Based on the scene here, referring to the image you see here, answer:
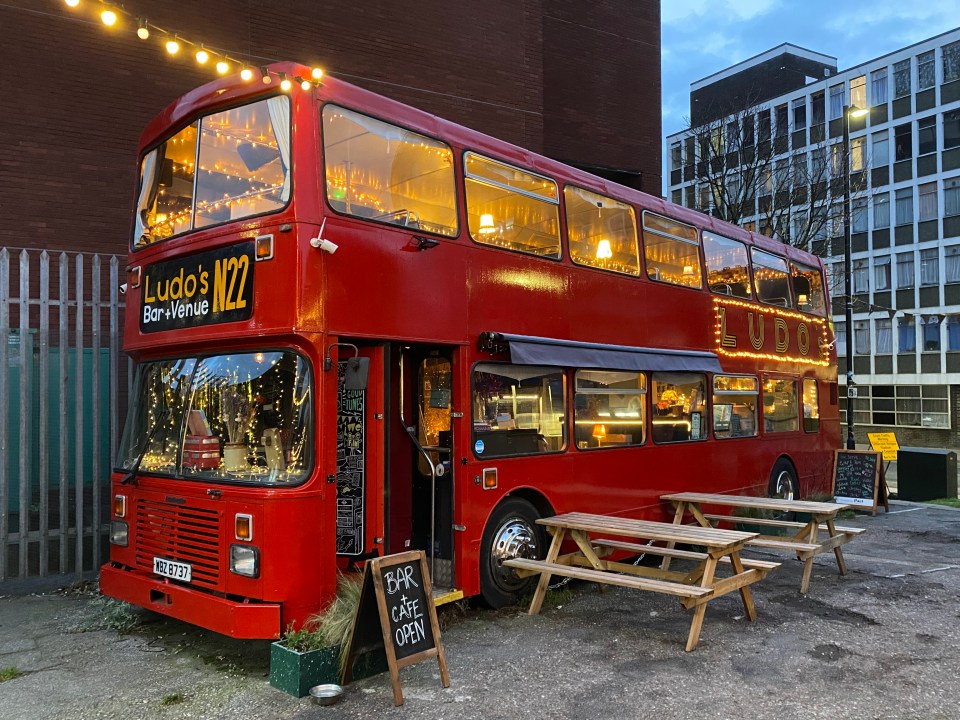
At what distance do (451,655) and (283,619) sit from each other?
1326mm

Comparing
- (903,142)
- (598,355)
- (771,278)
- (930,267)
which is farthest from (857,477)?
(903,142)

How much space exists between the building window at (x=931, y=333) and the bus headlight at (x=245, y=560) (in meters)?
36.5

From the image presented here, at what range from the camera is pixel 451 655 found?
577cm

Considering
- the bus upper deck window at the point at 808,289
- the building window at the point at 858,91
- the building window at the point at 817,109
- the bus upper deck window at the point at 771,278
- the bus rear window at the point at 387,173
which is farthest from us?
the building window at the point at 817,109

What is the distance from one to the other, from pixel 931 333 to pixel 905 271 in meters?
3.19

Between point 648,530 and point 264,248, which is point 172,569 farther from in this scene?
point 648,530

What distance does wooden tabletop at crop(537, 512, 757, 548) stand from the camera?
632cm

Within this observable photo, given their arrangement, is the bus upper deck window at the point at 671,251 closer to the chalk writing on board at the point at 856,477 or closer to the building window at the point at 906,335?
the chalk writing on board at the point at 856,477

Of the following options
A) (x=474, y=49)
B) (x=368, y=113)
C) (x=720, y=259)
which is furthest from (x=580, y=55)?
(x=368, y=113)

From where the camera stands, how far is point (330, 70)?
1309 centimetres

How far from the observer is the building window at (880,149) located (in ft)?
120

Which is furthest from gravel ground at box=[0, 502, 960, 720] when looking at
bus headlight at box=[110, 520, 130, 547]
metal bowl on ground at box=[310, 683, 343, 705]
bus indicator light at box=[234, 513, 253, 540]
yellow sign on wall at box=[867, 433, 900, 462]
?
yellow sign on wall at box=[867, 433, 900, 462]

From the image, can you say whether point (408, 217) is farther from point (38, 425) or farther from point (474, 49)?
point (474, 49)

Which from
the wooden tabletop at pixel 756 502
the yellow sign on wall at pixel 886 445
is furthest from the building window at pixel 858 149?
the wooden tabletop at pixel 756 502
